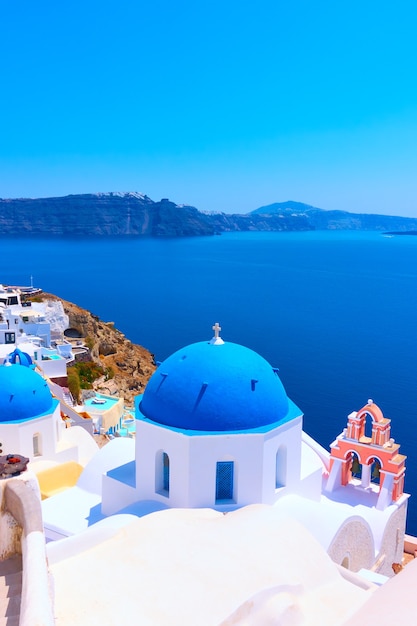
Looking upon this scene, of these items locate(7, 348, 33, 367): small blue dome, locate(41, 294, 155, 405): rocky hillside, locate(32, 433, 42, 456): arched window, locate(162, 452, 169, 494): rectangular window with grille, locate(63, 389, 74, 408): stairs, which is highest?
locate(7, 348, 33, 367): small blue dome

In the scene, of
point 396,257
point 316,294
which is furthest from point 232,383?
point 396,257

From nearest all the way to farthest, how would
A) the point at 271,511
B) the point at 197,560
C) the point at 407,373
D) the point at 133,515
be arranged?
the point at 197,560 < the point at 271,511 < the point at 133,515 < the point at 407,373

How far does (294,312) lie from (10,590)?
54236 millimetres

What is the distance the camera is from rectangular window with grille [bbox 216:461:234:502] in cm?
876

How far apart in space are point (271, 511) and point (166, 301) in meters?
59.1

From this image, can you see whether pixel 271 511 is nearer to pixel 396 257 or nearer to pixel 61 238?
pixel 396 257

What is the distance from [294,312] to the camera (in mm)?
56969

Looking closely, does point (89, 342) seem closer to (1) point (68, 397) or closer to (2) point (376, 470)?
(1) point (68, 397)

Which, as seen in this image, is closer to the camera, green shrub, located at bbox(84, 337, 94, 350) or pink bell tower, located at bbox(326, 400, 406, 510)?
pink bell tower, located at bbox(326, 400, 406, 510)

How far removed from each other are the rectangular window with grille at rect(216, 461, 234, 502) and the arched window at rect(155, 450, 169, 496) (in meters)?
0.89

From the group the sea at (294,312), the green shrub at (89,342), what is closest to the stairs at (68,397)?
the green shrub at (89,342)

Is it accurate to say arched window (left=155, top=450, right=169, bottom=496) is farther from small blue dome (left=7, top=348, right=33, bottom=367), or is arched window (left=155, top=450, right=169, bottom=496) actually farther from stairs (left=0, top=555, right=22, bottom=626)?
small blue dome (left=7, top=348, right=33, bottom=367)

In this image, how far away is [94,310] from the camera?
62.0 m

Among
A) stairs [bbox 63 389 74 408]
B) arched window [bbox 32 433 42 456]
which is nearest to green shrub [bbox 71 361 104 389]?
stairs [bbox 63 389 74 408]
